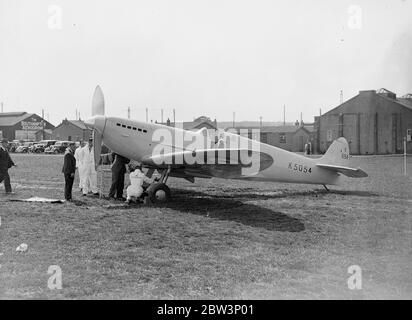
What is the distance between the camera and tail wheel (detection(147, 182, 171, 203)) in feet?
37.9

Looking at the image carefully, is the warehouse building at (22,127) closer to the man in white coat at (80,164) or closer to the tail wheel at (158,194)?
the man in white coat at (80,164)

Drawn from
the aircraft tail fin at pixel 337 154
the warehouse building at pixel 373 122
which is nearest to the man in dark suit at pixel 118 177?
the aircraft tail fin at pixel 337 154

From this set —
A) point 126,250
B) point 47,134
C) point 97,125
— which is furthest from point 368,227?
point 47,134

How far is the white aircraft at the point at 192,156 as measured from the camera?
1106 centimetres

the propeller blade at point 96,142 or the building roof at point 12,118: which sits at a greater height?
the building roof at point 12,118

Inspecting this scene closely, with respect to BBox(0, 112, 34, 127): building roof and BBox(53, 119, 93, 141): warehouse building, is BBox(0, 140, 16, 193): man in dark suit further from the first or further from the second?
BBox(0, 112, 34, 127): building roof

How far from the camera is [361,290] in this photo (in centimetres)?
486

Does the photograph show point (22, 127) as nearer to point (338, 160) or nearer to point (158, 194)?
point (338, 160)

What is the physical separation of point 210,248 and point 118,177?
20.8 feet

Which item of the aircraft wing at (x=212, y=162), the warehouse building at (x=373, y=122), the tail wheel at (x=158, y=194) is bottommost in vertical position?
the tail wheel at (x=158, y=194)

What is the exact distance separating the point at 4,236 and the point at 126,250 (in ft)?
7.57

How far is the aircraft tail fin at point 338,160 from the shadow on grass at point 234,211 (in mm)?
3771

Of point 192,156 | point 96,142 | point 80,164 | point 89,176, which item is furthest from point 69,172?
point 192,156
